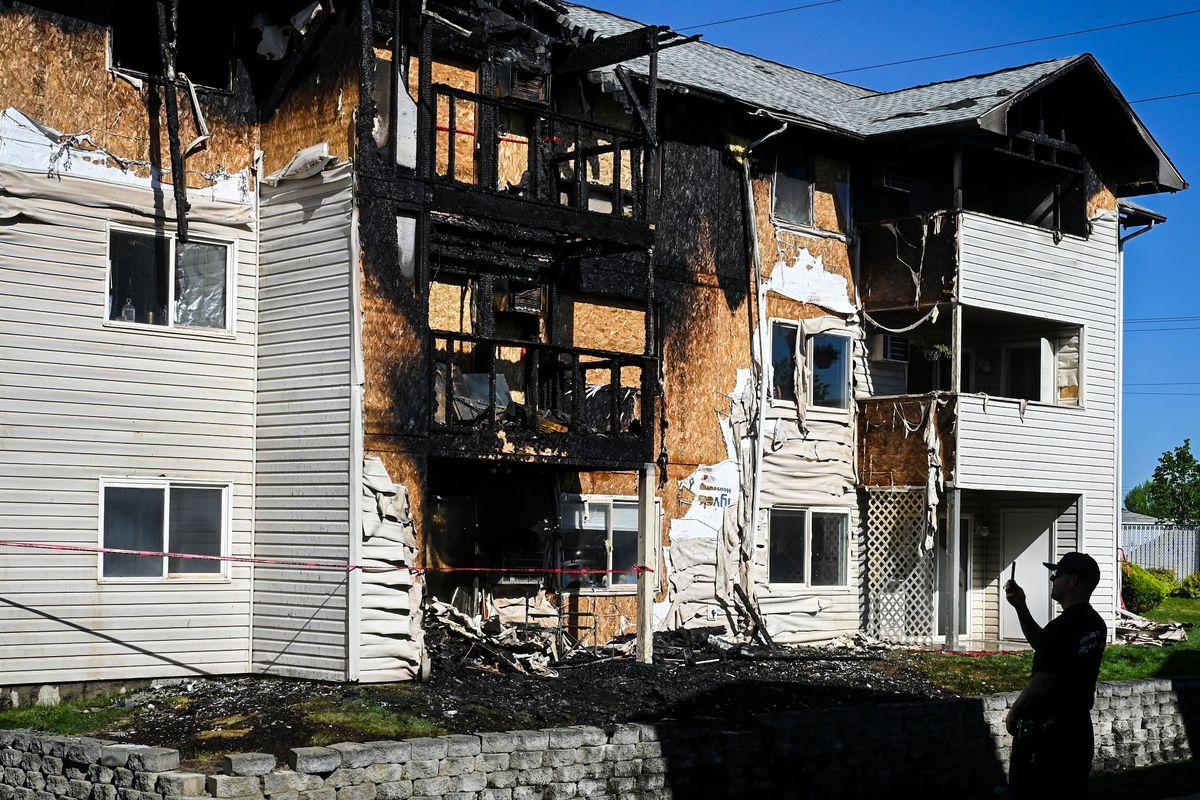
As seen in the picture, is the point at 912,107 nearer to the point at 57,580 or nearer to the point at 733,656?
the point at 733,656

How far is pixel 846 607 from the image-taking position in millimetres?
26031

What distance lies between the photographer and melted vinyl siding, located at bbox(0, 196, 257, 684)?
17.0 meters

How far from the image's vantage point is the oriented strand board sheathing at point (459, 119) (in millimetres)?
19922

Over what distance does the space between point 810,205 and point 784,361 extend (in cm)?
263

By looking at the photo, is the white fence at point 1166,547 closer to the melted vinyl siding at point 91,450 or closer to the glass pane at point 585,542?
the glass pane at point 585,542

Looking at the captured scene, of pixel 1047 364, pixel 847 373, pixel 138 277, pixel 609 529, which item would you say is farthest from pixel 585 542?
pixel 1047 364

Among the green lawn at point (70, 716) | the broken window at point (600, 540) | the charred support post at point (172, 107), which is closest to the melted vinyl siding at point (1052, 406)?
the broken window at point (600, 540)

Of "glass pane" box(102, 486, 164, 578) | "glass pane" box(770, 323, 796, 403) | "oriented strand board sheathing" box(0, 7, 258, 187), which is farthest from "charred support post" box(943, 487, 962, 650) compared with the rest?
"glass pane" box(102, 486, 164, 578)

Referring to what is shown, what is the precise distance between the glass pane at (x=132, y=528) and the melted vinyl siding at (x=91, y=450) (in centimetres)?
18

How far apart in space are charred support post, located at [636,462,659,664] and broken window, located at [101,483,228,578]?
5347mm

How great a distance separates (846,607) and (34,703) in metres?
13.6

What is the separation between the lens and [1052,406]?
2719cm

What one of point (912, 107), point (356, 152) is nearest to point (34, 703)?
point (356, 152)

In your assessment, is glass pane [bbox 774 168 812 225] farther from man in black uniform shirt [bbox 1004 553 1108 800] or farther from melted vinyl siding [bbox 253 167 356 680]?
man in black uniform shirt [bbox 1004 553 1108 800]
